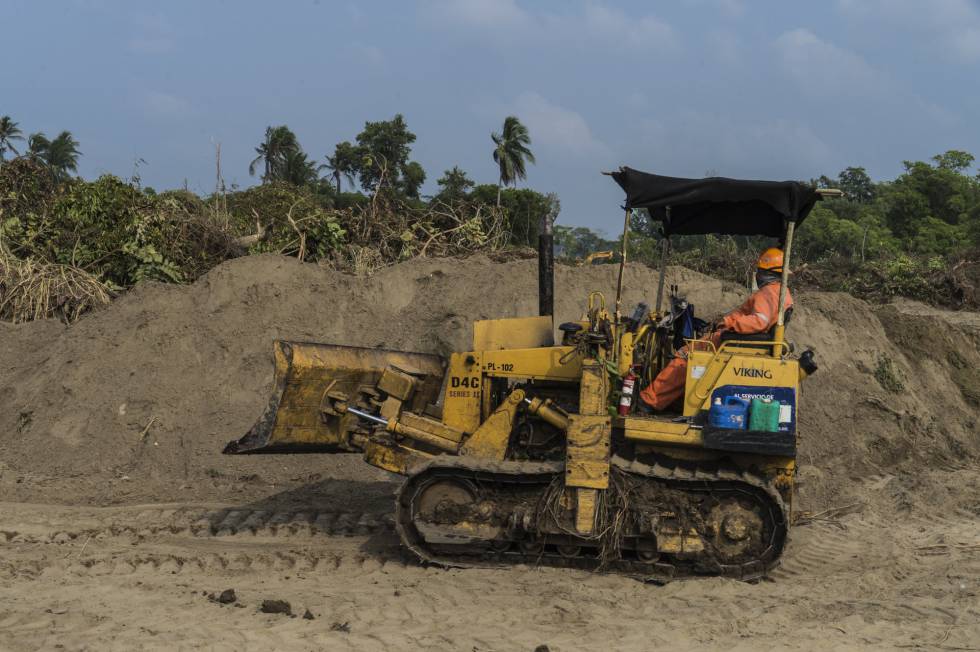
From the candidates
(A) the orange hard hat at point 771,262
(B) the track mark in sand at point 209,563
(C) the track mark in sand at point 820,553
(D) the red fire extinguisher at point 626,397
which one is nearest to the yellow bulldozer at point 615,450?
(D) the red fire extinguisher at point 626,397

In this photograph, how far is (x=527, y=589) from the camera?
6.86 metres

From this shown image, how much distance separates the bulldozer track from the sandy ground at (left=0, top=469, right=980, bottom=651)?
14 cm

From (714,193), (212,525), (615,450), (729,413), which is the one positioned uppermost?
(714,193)

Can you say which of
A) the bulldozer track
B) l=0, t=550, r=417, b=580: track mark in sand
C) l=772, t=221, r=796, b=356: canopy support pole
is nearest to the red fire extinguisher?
the bulldozer track

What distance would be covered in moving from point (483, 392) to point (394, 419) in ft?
2.55

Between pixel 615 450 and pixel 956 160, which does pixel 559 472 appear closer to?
pixel 615 450

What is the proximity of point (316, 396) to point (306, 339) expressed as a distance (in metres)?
4.80

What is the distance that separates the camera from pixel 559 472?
7316 mm

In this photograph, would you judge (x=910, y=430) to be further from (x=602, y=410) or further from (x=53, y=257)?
(x=53, y=257)

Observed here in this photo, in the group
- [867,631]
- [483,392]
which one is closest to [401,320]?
[483,392]

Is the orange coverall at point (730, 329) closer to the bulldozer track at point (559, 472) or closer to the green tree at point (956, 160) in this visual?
the bulldozer track at point (559, 472)

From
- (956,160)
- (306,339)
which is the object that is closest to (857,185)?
(956,160)

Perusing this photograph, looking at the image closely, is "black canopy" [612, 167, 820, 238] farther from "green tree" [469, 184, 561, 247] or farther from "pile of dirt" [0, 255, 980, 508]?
"green tree" [469, 184, 561, 247]

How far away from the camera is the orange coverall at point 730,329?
7.42 m
